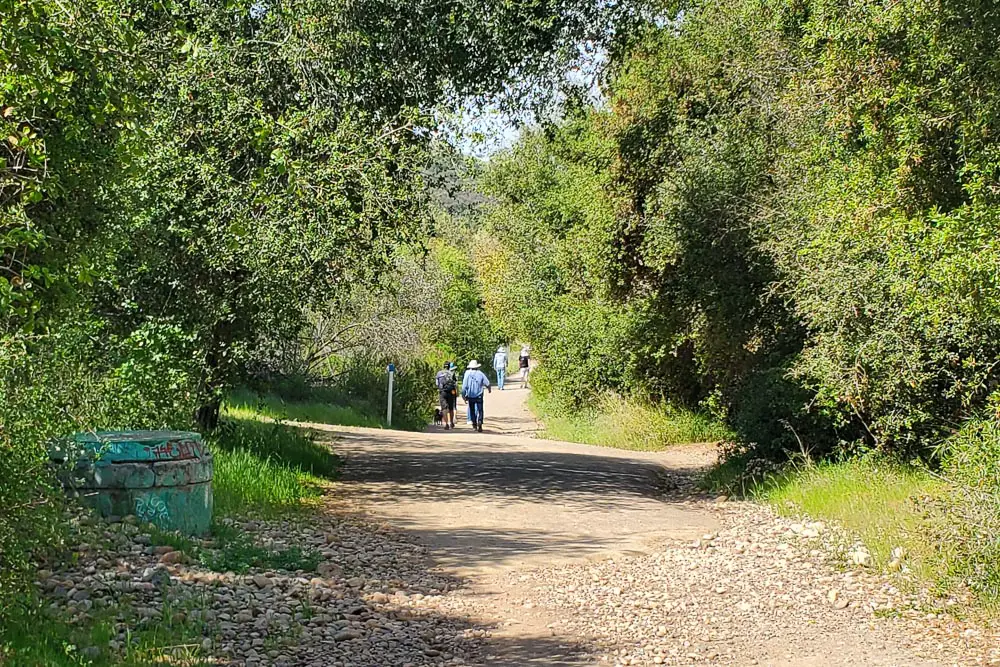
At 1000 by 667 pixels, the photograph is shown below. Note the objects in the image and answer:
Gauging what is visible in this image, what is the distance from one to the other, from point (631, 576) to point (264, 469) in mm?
5000

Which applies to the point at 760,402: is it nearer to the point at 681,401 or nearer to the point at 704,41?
the point at 704,41

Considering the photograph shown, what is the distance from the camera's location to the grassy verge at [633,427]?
889 inches

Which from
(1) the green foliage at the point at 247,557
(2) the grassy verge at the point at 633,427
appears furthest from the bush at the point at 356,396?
(1) the green foliage at the point at 247,557

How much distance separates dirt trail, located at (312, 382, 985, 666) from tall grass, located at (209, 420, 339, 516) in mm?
544

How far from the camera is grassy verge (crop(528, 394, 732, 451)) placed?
22.6m

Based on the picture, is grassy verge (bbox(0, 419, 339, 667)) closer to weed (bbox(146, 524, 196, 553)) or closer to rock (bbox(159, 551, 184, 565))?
weed (bbox(146, 524, 196, 553))

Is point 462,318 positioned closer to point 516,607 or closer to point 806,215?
point 806,215

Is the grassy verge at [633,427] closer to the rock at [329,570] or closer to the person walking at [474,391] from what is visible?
the person walking at [474,391]

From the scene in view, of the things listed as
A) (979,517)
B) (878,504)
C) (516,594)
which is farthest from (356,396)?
(979,517)

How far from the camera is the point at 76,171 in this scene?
6.12 metres

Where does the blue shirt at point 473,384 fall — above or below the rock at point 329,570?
above

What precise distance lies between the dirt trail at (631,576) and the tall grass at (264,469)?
0.54 m

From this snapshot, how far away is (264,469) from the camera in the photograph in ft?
40.0

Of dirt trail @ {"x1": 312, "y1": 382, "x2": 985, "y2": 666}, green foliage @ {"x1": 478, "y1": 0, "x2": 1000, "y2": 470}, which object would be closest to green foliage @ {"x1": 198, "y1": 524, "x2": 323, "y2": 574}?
dirt trail @ {"x1": 312, "y1": 382, "x2": 985, "y2": 666}
